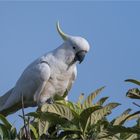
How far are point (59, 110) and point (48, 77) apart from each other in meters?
3.32

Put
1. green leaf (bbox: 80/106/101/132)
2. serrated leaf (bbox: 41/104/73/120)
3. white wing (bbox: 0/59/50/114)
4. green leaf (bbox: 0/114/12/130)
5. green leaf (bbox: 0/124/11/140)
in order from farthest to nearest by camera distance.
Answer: white wing (bbox: 0/59/50/114) → green leaf (bbox: 0/114/12/130) → green leaf (bbox: 0/124/11/140) → serrated leaf (bbox: 41/104/73/120) → green leaf (bbox: 80/106/101/132)

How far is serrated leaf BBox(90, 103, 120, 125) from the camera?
15.9 ft

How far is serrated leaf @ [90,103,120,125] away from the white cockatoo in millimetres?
3136

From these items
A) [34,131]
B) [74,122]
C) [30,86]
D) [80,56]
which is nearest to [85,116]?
[74,122]

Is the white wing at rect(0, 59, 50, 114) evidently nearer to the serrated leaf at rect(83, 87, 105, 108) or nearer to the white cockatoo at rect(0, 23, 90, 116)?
the white cockatoo at rect(0, 23, 90, 116)

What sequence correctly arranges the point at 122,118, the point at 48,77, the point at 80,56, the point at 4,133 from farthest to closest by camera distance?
1. the point at 80,56
2. the point at 48,77
3. the point at 4,133
4. the point at 122,118

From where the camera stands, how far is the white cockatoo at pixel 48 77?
820cm

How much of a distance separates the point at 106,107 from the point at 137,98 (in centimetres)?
37

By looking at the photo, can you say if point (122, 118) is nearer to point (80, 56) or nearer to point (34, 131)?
point (34, 131)

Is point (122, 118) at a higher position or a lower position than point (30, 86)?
lower

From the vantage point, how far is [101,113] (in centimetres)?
491

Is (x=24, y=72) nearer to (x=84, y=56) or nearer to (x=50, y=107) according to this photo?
(x=84, y=56)

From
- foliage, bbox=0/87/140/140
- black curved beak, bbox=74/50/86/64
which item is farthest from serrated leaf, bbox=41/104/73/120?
black curved beak, bbox=74/50/86/64

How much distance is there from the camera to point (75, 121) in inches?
191
